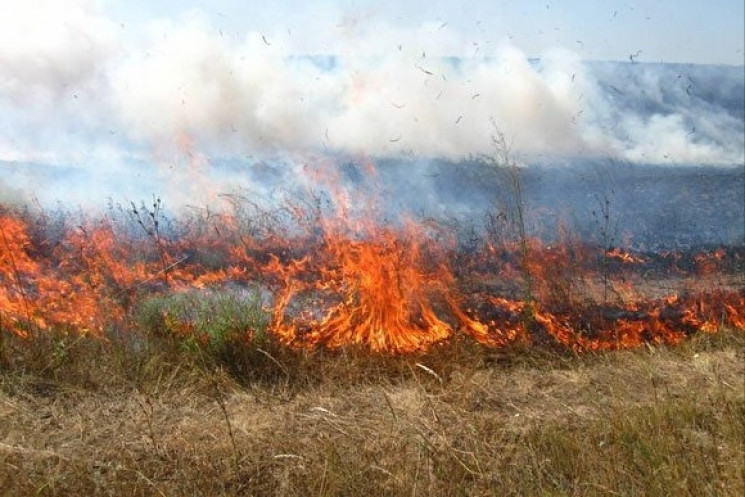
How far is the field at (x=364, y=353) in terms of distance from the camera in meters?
4.55

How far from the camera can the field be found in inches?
179

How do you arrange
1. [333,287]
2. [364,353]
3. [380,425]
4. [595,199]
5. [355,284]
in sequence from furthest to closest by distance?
[595,199]
[333,287]
[355,284]
[364,353]
[380,425]

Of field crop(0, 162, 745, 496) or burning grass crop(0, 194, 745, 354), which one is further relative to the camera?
burning grass crop(0, 194, 745, 354)

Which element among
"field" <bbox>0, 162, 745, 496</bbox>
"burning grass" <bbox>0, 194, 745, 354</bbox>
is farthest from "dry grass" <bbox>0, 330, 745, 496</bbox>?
"burning grass" <bbox>0, 194, 745, 354</bbox>

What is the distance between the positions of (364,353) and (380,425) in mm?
1355

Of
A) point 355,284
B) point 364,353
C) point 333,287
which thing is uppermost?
point 355,284

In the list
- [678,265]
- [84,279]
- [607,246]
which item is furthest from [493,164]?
[84,279]

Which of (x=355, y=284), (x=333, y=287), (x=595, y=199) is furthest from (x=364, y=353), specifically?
(x=595, y=199)

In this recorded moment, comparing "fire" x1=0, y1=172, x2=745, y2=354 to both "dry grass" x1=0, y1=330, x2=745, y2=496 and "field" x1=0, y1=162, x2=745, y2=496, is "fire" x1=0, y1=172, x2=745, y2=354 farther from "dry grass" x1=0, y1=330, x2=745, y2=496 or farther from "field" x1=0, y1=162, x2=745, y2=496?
"dry grass" x1=0, y1=330, x2=745, y2=496

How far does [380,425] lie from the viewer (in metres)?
5.18

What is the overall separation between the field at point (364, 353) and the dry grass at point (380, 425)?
0.02 m

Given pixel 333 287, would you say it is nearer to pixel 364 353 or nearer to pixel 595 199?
pixel 364 353

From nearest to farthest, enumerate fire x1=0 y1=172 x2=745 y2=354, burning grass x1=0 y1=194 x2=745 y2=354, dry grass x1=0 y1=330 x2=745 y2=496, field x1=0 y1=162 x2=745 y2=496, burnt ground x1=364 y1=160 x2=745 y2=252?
dry grass x1=0 y1=330 x2=745 y2=496 < field x1=0 y1=162 x2=745 y2=496 < burning grass x1=0 y1=194 x2=745 y2=354 < fire x1=0 y1=172 x2=745 y2=354 < burnt ground x1=364 y1=160 x2=745 y2=252

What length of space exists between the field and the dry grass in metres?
0.02
